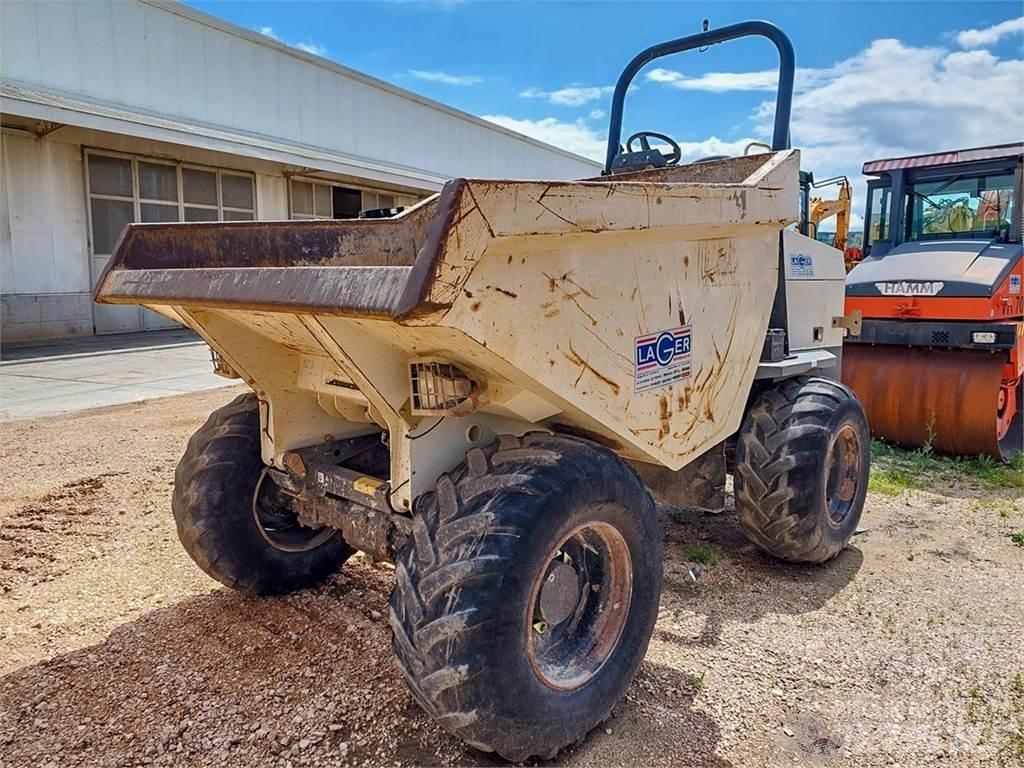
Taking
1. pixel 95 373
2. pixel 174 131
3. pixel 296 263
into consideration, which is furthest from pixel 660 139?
pixel 174 131

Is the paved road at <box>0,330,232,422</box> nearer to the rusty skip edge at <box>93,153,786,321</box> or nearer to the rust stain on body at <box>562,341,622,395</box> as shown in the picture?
the rusty skip edge at <box>93,153,786,321</box>

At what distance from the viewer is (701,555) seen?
3768mm

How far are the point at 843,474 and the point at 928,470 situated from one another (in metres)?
2.32

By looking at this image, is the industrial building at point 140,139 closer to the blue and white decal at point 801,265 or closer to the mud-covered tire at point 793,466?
the blue and white decal at point 801,265

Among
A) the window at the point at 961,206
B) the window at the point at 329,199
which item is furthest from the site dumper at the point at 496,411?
the window at the point at 329,199

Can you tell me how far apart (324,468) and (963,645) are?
A: 2587mm

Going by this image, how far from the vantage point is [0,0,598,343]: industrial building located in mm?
10672

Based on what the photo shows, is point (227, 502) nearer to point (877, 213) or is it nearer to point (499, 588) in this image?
point (499, 588)

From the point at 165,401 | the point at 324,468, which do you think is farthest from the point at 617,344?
the point at 165,401

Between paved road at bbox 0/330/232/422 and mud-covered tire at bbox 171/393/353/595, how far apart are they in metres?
4.63

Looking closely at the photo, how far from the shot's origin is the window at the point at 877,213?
688 centimetres

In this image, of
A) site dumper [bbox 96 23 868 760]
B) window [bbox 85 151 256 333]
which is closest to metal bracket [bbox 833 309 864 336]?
site dumper [bbox 96 23 868 760]

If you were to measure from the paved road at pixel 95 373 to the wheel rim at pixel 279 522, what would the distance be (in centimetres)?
467

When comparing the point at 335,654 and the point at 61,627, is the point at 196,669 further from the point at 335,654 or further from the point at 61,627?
the point at 61,627
